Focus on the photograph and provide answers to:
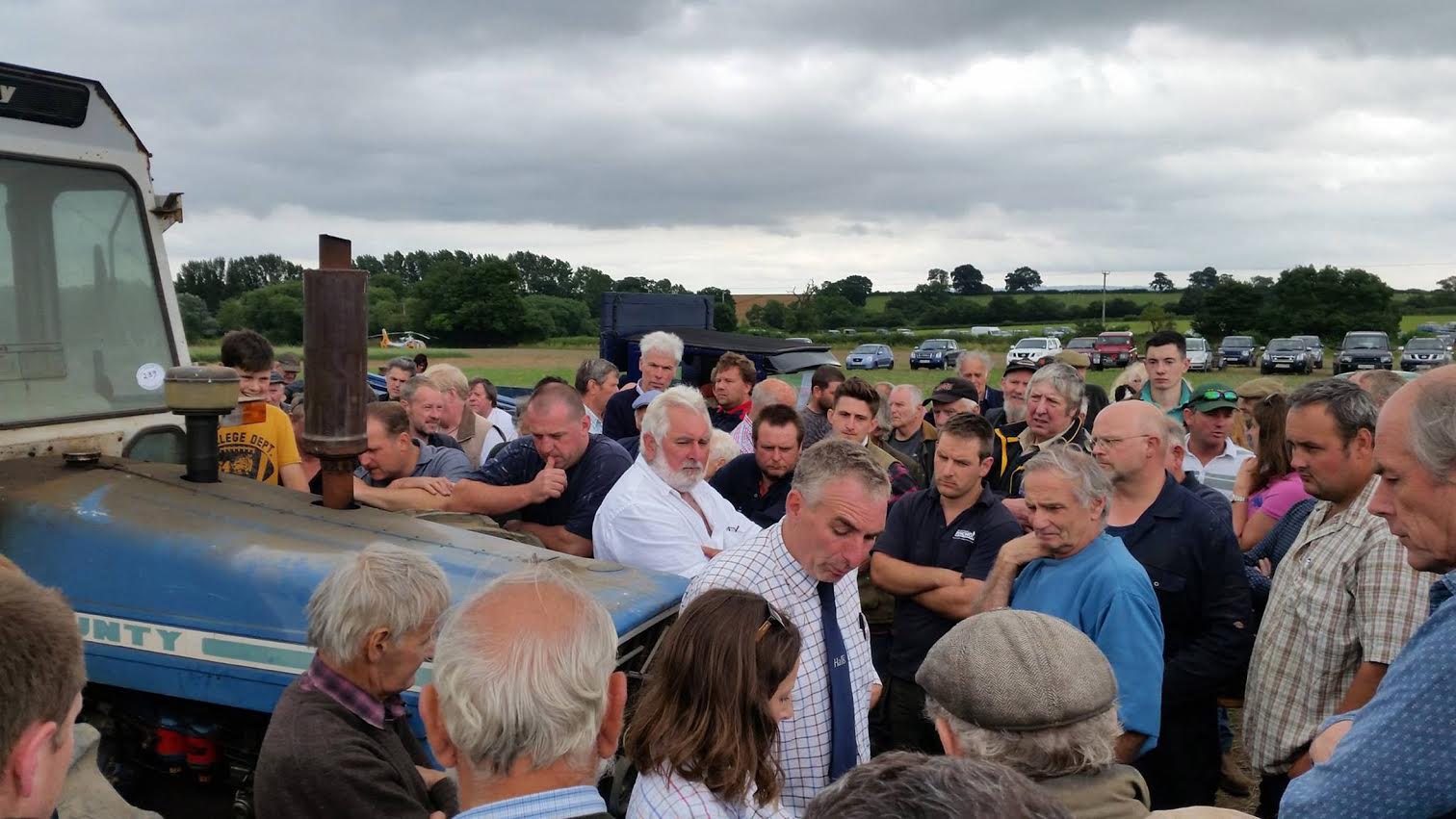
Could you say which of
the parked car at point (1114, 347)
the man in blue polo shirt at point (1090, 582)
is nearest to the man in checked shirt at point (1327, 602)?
the man in blue polo shirt at point (1090, 582)

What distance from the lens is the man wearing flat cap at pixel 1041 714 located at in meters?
1.87

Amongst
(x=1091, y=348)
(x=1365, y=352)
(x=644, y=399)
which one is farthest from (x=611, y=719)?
(x=1091, y=348)

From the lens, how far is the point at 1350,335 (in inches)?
1431

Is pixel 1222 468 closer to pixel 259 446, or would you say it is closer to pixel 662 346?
pixel 662 346

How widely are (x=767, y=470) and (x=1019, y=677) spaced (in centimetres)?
317

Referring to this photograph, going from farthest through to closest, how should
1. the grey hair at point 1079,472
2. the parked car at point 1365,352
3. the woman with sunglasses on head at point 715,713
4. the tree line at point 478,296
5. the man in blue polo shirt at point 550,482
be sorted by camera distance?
the tree line at point 478,296
the parked car at point 1365,352
the man in blue polo shirt at point 550,482
the grey hair at point 1079,472
the woman with sunglasses on head at point 715,713

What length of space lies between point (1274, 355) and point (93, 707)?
1601 inches

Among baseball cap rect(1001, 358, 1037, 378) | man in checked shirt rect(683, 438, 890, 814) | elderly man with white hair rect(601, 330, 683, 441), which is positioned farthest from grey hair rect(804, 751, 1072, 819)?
baseball cap rect(1001, 358, 1037, 378)

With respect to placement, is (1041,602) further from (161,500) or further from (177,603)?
(161,500)

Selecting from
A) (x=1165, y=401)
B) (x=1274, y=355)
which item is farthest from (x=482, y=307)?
(x=1165, y=401)

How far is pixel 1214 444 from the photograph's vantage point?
6.35m

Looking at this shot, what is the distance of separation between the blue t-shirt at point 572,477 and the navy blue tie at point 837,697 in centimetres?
148

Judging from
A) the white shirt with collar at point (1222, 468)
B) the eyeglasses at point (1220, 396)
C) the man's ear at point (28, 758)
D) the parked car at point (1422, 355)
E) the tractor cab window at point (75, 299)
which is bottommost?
the parked car at point (1422, 355)

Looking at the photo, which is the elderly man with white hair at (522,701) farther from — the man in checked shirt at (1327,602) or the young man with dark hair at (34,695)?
the man in checked shirt at (1327,602)
